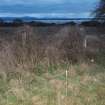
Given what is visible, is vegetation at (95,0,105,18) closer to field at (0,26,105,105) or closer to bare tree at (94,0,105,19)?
bare tree at (94,0,105,19)

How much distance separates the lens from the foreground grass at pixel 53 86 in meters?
10.2

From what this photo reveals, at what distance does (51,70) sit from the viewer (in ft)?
42.9

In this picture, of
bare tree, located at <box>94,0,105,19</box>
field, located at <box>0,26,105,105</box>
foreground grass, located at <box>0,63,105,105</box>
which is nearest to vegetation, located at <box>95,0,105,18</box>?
bare tree, located at <box>94,0,105,19</box>

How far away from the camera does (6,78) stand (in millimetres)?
11883

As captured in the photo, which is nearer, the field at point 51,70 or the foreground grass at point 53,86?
the foreground grass at point 53,86

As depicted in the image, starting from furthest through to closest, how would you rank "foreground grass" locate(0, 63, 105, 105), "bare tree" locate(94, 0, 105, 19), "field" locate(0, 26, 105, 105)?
"bare tree" locate(94, 0, 105, 19) < "field" locate(0, 26, 105, 105) < "foreground grass" locate(0, 63, 105, 105)

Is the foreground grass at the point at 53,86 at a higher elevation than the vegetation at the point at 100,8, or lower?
lower

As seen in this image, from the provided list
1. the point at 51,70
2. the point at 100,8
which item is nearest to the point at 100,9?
the point at 100,8

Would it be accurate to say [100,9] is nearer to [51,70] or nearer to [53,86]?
[51,70]

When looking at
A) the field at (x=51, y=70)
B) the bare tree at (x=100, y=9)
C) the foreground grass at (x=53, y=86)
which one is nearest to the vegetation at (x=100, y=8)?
the bare tree at (x=100, y=9)

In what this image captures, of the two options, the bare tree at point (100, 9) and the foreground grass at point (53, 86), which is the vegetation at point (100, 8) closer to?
the bare tree at point (100, 9)

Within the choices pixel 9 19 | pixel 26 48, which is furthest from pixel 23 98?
pixel 9 19

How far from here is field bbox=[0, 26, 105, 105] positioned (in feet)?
34.1

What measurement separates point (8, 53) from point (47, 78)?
1695 mm
